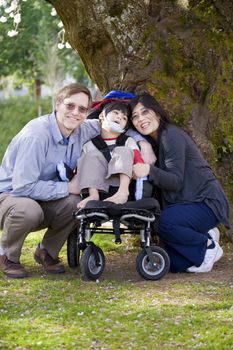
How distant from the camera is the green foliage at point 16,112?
26.1 meters

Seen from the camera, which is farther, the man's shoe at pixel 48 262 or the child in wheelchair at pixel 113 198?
the man's shoe at pixel 48 262

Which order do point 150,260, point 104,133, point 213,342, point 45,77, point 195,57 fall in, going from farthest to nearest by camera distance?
1. point 45,77
2. point 195,57
3. point 104,133
4. point 150,260
5. point 213,342

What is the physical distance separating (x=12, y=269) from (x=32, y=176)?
84 centimetres

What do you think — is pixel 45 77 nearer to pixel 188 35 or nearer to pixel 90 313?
pixel 188 35

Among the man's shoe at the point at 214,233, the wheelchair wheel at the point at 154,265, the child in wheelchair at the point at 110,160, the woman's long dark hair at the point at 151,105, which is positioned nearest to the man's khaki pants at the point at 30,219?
the child in wheelchair at the point at 110,160

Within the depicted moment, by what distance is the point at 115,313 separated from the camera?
5359 millimetres

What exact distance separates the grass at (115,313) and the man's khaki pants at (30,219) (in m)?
0.31

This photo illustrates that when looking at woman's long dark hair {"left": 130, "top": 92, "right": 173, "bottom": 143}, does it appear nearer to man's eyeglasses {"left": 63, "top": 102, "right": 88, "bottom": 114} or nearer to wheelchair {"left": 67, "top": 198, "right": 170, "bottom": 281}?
man's eyeglasses {"left": 63, "top": 102, "right": 88, "bottom": 114}

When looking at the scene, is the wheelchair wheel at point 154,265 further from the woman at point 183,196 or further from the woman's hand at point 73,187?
the woman's hand at point 73,187

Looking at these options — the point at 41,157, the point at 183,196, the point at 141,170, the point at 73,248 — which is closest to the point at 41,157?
the point at 41,157

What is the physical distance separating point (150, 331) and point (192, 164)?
2201 mm

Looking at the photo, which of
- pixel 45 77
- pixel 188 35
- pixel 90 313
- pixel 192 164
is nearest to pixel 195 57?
pixel 188 35

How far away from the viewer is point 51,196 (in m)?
6.64

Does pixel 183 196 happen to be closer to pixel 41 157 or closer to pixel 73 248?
pixel 73 248
